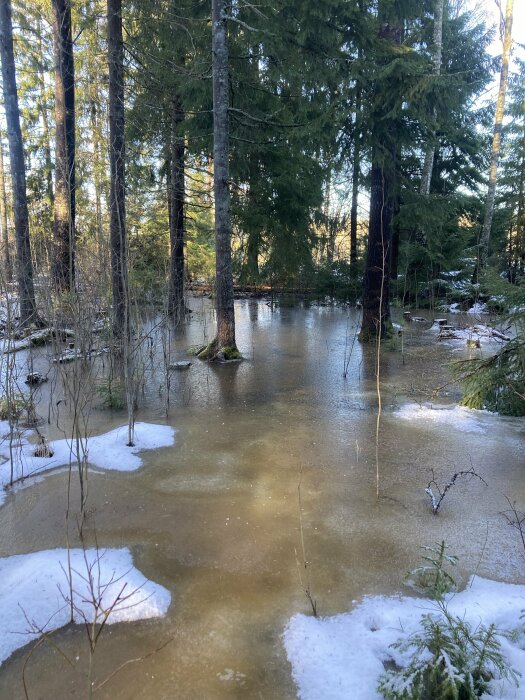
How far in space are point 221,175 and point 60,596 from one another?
22.7 feet

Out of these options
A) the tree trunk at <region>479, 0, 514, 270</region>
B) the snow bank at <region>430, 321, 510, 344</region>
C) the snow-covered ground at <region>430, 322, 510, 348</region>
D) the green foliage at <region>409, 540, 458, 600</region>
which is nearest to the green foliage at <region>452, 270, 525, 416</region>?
the green foliage at <region>409, 540, 458, 600</region>

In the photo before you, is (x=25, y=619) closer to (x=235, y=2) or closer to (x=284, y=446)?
(x=284, y=446)

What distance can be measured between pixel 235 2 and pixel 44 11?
7.44m

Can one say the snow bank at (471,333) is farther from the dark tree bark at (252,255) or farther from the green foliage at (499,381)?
the dark tree bark at (252,255)

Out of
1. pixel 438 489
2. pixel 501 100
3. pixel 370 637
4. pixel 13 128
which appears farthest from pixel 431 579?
pixel 501 100

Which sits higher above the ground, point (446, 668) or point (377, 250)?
point (377, 250)

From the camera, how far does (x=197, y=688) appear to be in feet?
6.62

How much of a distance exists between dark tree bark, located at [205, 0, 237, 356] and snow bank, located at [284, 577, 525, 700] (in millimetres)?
6209

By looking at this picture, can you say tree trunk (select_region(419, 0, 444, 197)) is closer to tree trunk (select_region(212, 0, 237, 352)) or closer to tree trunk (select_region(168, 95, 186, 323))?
tree trunk (select_region(212, 0, 237, 352))

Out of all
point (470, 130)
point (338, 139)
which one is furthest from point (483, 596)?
point (470, 130)

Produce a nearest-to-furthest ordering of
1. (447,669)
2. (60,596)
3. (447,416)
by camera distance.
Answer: (447,669), (60,596), (447,416)

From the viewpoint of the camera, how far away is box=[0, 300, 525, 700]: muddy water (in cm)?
216

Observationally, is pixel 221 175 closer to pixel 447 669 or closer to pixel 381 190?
pixel 381 190

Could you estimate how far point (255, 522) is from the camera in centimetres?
332
